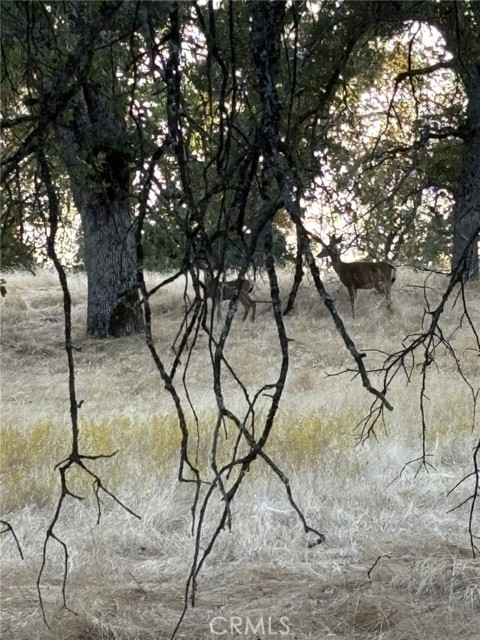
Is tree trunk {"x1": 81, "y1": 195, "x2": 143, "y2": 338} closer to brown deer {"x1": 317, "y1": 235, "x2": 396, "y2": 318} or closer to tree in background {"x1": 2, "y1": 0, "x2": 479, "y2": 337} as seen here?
tree in background {"x1": 2, "y1": 0, "x2": 479, "y2": 337}

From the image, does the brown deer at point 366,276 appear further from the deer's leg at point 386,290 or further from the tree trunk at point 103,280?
the tree trunk at point 103,280

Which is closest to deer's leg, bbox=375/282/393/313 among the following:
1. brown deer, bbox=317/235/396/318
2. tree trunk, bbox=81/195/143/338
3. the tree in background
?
brown deer, bbox=317/235/396/318

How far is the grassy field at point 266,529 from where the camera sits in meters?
2.88

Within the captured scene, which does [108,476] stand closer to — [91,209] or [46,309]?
[91,209]

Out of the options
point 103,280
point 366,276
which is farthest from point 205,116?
point 366,276

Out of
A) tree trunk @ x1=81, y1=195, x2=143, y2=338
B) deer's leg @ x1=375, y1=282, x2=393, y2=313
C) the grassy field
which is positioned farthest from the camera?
deer's leg @ x1=375, y1=282, x2=393, y2=313

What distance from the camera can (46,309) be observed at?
12.6 metres

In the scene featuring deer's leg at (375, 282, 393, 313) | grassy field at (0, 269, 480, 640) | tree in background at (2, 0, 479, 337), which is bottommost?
grassy field at (0, 269, 480, 640)

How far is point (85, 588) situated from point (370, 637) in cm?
115

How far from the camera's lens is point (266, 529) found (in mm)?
3705

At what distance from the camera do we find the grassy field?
2.88 m

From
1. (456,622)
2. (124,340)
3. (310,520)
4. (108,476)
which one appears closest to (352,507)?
(310,520)

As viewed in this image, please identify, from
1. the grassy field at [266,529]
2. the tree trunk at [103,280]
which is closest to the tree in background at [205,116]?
the grassy field at [266,529]

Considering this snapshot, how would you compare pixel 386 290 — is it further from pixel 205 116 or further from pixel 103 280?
pixel 205 116
